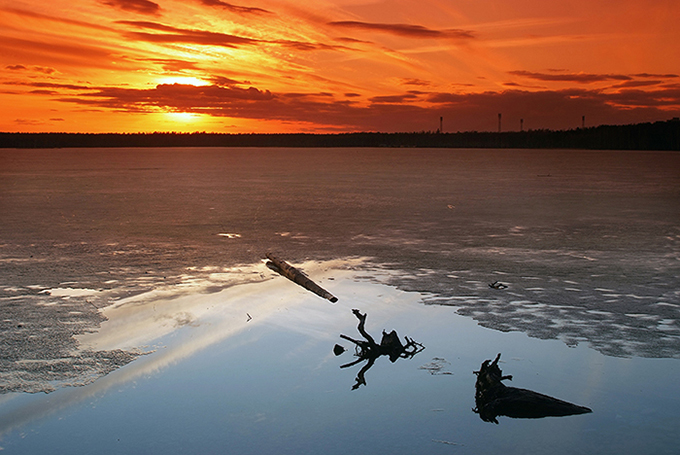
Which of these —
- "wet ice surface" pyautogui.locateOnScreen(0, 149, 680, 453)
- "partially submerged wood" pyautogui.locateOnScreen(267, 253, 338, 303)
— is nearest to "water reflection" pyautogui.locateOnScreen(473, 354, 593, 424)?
"wet ice surface" pyautogui.locateOnScreen(0, 149, 680, 453)

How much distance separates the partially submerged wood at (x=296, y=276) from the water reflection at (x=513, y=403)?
3.31 metres

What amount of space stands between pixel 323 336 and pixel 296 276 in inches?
104

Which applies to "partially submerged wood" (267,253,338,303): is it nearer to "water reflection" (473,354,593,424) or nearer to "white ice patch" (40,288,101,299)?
"white ice patch" (40,288,101,299)

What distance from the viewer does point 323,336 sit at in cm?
718

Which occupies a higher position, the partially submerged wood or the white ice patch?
the partially submerged wood

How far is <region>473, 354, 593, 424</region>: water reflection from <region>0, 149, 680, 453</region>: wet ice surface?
0.11m

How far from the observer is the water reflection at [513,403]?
5.25 meters

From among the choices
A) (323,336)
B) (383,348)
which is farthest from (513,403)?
(323,336)

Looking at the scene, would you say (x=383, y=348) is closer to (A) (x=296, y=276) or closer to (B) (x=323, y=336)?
(B) (x=323, y=336)

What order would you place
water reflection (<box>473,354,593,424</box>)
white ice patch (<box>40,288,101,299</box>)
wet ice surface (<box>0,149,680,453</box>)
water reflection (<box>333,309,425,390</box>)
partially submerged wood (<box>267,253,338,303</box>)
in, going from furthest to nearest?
1. partially submerged wood (<box>267,253,338,303</box>)
2. white ice patch (<box>40,288,101,299</box>)
3. water reflection (<box>333,309,425,390</box>)
4. water reflection (<box>473,354,593,424</box>)
5. wet ice surface (<box>0,149,680,453</box>)

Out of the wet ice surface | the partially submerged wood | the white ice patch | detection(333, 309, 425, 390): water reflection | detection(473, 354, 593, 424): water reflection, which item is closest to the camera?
the wet ice surface

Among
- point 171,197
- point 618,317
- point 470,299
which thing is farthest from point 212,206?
point 618,317

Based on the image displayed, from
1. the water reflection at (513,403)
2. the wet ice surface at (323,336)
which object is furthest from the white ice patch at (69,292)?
the water reflection at (513,403)

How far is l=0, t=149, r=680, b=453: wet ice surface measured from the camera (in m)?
4.94
